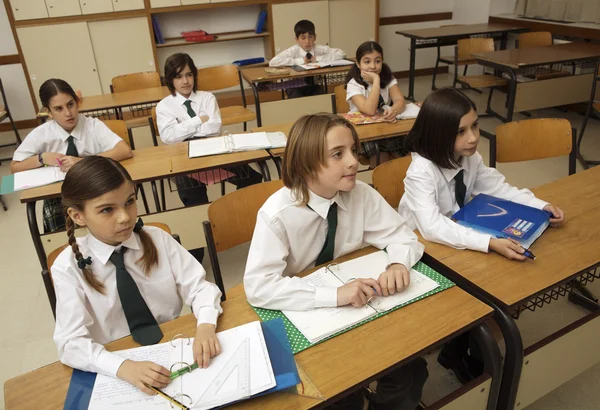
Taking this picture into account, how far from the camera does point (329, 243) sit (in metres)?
1.37

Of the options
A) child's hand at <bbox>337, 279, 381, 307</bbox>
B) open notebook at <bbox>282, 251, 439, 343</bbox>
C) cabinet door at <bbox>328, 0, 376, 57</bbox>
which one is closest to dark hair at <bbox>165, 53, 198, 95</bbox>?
open notebook at <bbox>282, 251, 439, 343</bbox>

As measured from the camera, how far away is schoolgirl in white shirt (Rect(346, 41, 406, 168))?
9.33 ft

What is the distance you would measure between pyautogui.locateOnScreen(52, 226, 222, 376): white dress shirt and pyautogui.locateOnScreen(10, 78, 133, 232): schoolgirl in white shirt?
1212 millimetres

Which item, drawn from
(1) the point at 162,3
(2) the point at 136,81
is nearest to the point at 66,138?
(2) the point at 136,81

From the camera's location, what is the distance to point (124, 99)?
11.7 feet

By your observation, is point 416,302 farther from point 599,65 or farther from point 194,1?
point 194,1

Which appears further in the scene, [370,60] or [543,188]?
[370,60]

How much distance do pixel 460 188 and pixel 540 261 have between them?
499mm

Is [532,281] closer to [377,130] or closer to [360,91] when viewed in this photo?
[377,130]

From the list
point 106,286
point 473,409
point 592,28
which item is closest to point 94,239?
point 106,286

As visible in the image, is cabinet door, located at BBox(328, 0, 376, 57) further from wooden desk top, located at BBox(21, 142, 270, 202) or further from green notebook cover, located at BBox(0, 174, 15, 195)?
green notebook cover, located at BBox(0, 174, 15, 195)

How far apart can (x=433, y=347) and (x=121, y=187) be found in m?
0.86

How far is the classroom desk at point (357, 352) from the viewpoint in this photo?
0.92m

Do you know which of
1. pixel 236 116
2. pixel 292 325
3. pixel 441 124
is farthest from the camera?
pixel 236 116
